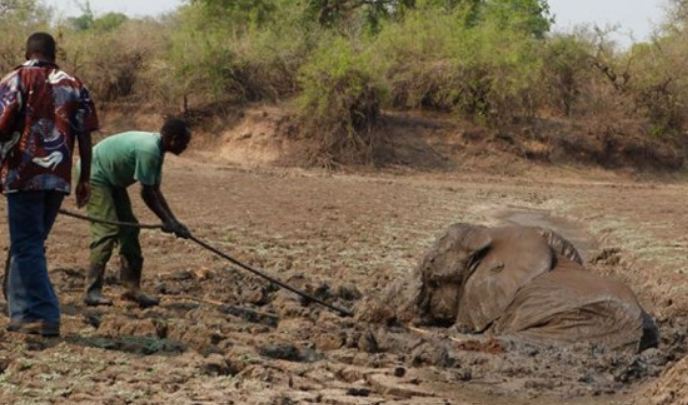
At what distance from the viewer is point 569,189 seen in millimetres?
26297

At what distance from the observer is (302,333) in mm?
8430

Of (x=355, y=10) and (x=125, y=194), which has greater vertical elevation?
(x=355, y=10)

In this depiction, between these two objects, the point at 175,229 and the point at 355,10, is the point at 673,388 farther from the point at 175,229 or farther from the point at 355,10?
the point at 355,10

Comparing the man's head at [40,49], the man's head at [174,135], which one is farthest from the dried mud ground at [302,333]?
the man's head at [40,49]

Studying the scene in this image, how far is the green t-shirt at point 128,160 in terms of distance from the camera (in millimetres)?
8578

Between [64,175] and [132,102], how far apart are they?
74.3 ft

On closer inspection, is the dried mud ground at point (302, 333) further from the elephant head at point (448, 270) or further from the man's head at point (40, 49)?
the man's head at point (40, 49)

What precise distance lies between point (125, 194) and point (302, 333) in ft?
5.77

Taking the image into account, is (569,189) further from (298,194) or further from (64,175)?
(64,175)

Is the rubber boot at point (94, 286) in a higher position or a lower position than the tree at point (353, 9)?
lower

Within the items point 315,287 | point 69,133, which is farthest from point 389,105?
point 69,133

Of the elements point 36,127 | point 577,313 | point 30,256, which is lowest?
point 577,313

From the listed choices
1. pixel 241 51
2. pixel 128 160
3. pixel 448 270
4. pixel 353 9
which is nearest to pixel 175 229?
pixel 128 160

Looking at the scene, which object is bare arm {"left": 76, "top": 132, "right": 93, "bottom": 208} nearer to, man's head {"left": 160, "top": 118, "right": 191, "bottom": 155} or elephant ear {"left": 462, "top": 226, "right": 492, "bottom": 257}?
man's head {"left": 160, "top": 118, "right": 191, "bottom": 155}
